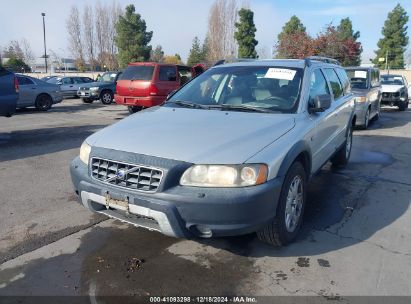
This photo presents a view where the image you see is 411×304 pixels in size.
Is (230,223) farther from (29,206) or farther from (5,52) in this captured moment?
(5,52)

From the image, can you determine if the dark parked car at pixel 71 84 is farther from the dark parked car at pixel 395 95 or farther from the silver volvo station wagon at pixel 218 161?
the silver volvo station wagon at pixel 218 161

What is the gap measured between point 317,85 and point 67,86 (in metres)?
20.0

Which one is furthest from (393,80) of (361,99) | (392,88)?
(361,99)

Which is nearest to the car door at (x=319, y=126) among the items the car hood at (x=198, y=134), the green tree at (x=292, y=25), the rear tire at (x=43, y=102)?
the car hood at (x=198, y=134)

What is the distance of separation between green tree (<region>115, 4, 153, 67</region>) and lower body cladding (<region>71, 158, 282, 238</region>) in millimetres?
42323

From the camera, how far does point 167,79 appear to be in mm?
13031

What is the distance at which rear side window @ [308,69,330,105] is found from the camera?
14.4ft

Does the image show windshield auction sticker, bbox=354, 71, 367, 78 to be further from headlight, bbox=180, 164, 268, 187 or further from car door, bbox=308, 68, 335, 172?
headlight, bbox=180, 164, 268, 187

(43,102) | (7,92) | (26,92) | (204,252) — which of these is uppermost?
(7,92)

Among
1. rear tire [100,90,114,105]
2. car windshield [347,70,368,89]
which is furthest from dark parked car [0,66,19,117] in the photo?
rear tire [100,90,114,105]

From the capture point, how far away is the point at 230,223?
2984 mm

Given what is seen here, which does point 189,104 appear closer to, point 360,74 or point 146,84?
point 146,84

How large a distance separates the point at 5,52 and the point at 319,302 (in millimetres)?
74989

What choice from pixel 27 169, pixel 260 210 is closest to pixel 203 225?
pixel 260 210
